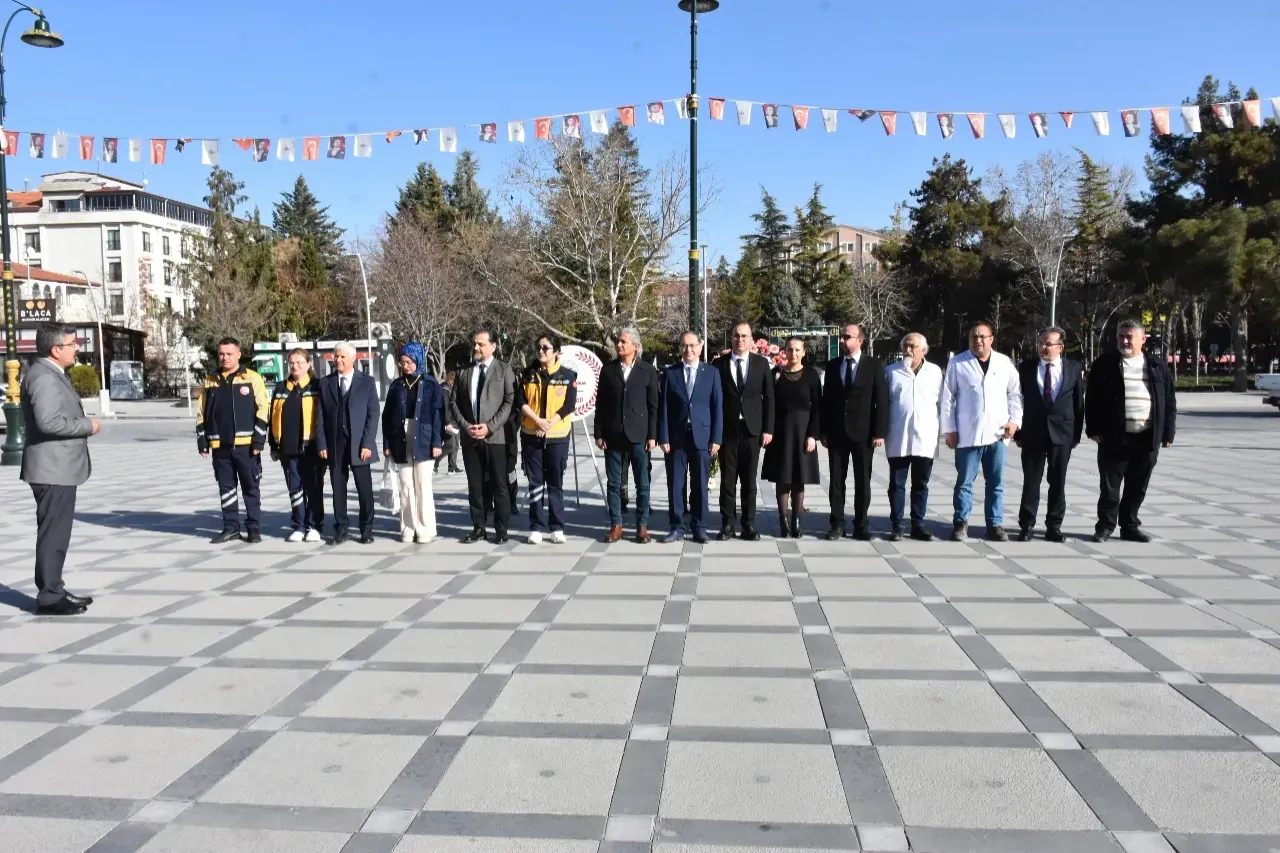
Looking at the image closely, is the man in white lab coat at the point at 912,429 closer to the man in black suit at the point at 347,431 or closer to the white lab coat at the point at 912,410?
the white lab coat at the point at 912,410

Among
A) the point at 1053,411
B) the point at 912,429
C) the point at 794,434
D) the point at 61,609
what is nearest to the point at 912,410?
the point at 912,429

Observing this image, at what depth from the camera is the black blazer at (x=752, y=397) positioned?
28.2 feet

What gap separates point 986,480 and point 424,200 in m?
59.9

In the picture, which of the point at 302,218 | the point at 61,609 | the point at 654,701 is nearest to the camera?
the point at 654,701

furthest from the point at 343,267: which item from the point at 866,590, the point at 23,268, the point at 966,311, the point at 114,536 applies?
the point at 866,590

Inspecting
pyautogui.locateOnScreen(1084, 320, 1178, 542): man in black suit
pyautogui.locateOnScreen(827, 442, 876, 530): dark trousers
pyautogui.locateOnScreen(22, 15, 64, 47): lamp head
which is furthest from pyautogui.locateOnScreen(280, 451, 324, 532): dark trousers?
pyautogui.locateOnScreen(22, 15, 64, 47): lamp head

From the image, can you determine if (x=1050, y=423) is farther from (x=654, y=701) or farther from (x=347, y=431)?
(x=347, y=431)

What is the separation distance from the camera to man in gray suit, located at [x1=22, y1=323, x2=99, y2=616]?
617 cm

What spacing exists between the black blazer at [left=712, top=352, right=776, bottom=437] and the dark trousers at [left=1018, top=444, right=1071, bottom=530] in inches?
90.8

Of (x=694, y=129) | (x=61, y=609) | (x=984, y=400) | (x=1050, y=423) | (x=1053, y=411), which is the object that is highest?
(x=694, y=129)

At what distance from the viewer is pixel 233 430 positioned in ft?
29.1

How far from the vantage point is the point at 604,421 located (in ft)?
28.4

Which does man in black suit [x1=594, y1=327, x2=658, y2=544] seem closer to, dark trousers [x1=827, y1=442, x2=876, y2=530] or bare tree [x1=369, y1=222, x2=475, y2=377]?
dark trousers [x1=827, y1=442, x2=876, y2=530]

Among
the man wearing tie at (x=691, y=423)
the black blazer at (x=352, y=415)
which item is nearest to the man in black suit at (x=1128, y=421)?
the man wearing tie at (x=691, y=423)
